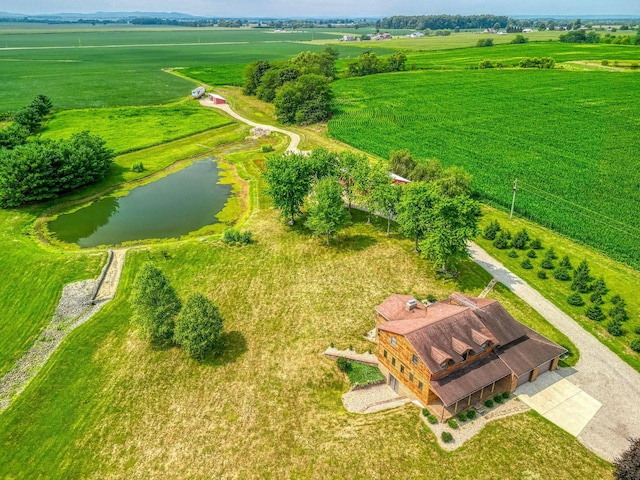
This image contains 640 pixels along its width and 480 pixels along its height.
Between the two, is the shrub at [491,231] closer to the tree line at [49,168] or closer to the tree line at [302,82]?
the tree line at [302,82]

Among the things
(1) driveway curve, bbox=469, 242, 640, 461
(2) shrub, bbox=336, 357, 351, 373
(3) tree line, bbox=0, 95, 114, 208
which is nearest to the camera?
(1) driveway curve, bbox=469, 242, 640, 461

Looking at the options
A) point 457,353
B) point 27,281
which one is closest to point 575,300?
point 457,353

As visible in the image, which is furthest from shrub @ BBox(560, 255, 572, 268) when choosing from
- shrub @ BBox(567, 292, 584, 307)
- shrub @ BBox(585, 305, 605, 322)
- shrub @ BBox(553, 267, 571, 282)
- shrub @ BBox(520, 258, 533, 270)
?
shrub @ BBox(585, 305, 605, 322)

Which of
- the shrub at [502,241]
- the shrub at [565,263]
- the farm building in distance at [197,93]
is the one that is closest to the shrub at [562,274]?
the shrub at [565,263]

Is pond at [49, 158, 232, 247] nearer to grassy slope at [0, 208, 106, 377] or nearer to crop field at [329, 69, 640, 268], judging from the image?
grassy slope at [0, 208, 106, 377]

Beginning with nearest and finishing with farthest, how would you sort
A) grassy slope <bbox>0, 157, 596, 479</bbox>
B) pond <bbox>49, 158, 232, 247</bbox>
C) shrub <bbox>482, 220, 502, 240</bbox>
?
1. grassy slope <bbox>0, 157, 596, 479</bbox>
2. shrub <bbox>482, 220, 502, 240</bbox>
3. pond <bbox>49, 158, 232, 247</bbox>

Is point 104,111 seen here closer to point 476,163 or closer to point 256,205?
point 256,205

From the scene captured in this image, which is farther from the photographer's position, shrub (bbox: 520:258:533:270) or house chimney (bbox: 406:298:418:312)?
shrub (bbox: 520:258:533:270)
